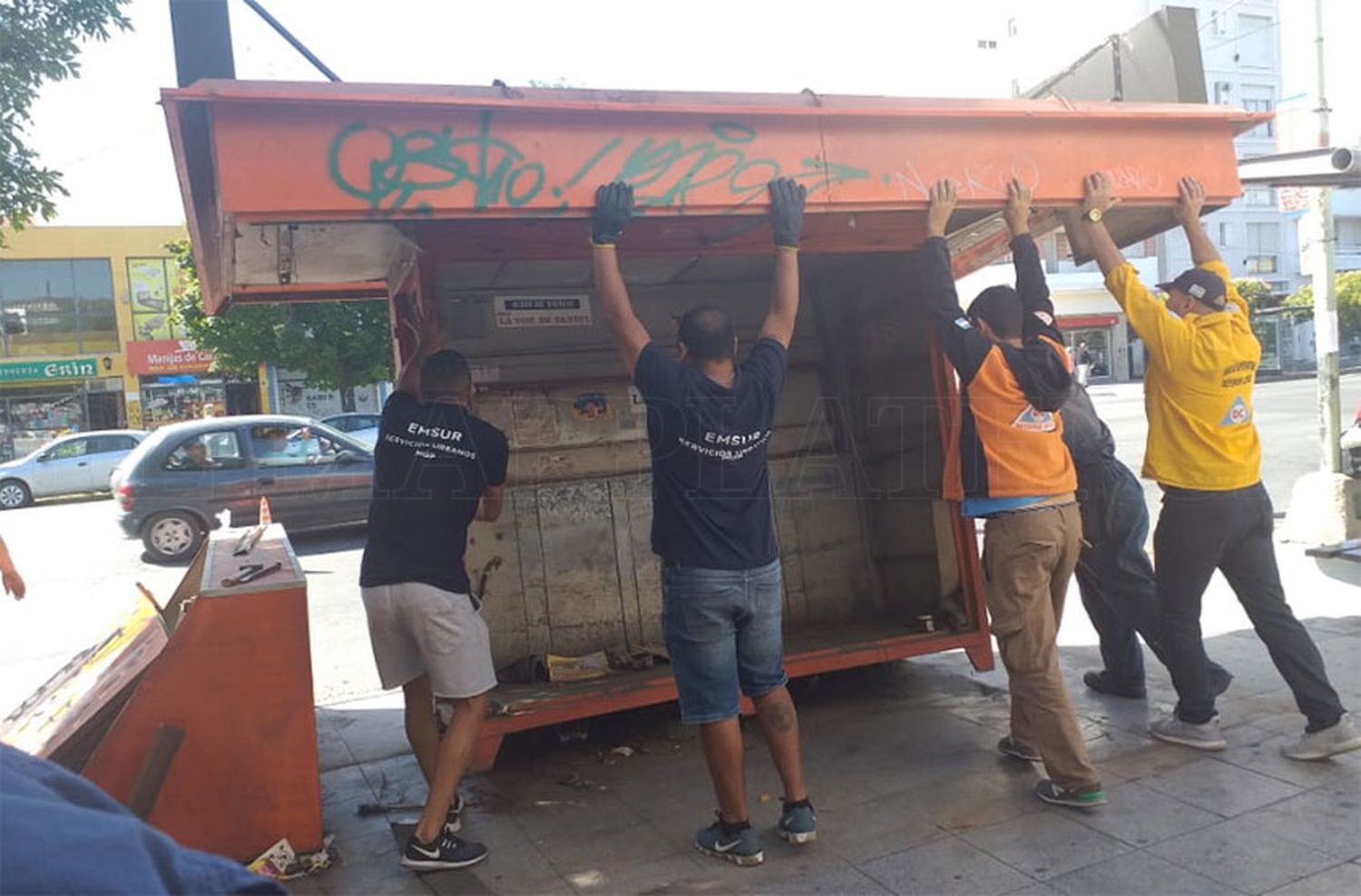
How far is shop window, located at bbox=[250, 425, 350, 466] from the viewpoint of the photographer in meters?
12.0

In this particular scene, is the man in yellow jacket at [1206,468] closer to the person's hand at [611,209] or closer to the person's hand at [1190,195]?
the person's hand at [1190,195]

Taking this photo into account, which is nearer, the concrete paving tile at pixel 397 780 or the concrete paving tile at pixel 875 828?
the concrete paving tile at pixel 875 828

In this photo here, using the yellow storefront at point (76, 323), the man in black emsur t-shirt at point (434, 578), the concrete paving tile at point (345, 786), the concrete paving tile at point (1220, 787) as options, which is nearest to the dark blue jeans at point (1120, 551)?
the concrete paving tile at point (1220, 787)

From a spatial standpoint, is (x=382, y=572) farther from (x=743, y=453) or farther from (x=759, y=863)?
(x=759, y=863)

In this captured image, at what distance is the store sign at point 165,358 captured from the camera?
29938 millimetres

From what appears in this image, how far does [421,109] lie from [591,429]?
106 inches

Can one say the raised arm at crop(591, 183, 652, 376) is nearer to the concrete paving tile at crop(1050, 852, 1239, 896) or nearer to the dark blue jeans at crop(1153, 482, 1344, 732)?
the concrete paving tile at crop(1050, 852, 1239, 896)

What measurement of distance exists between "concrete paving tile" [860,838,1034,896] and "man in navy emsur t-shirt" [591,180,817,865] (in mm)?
329

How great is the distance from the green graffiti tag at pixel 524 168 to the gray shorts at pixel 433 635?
1416mm

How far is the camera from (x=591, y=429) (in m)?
5.71

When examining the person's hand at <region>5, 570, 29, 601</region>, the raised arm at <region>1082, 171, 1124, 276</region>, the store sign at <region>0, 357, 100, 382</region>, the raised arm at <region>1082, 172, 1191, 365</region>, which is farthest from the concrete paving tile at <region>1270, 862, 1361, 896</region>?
the store sign at <region>0, 357, 100, 382</region>

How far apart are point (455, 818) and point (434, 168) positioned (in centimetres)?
248

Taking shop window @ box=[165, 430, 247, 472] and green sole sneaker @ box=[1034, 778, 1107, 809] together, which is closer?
green sole sneaker @ box=[1034, 778, 1107, 809]

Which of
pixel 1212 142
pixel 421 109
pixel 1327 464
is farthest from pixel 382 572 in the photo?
pixel 1327 464
